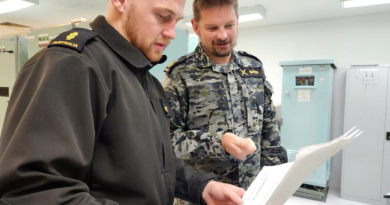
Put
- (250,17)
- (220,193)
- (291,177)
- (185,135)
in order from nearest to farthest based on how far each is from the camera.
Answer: (291,177), (220,193), (185,135), (250,17)

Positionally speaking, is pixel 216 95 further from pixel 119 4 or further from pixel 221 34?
pixel 119 4

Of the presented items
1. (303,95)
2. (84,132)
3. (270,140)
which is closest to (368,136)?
(303,95)

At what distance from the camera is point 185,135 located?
118 cm

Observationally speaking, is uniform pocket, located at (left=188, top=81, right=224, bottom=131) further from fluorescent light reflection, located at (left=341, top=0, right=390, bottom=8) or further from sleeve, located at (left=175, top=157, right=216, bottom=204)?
fluorescent light reflection, located at (left=341, top=0, right=390, bottom=8)

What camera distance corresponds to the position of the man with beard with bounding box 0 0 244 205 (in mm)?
427

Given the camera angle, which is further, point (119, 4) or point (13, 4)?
point (13, 4)

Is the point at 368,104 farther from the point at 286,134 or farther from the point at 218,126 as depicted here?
the point at 218,126

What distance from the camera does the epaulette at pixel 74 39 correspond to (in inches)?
20.4

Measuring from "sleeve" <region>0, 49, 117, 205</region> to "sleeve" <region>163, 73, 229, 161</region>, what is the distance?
653 mm

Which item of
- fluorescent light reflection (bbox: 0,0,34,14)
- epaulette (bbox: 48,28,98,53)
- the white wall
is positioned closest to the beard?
epaulette (bbox: 48,28,98,53)

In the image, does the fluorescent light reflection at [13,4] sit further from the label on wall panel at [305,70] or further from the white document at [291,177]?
the white document at [291,177]

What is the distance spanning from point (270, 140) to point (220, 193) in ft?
2.04

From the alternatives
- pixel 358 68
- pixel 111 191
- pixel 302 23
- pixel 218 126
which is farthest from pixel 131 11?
pixel 302 23

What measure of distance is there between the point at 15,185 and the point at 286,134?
382cm
